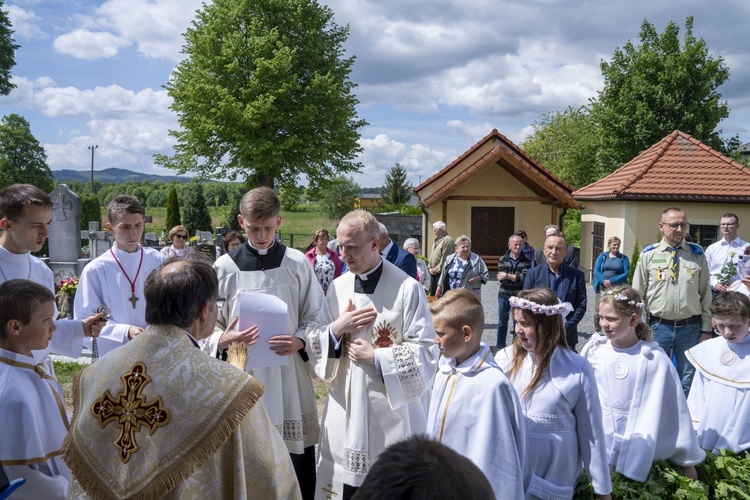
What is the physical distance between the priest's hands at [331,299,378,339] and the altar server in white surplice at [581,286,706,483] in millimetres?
1561

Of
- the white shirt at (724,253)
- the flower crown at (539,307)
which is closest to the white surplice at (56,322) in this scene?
the flower crown at (539,307)

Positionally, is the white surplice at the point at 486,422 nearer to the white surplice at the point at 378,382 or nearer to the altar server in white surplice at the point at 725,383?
the white surplice at the point at 378,382

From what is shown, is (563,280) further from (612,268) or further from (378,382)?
(378,382)

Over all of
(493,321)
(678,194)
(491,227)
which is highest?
(678,194)

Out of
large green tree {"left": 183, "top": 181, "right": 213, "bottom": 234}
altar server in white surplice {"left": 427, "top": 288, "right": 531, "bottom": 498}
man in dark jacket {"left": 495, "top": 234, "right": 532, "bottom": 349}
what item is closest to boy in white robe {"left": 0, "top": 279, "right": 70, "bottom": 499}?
altar server in white surplice {"left": 427, "top": 288, "right": 531, "bottom": 498}

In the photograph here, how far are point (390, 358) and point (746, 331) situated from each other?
2763mm

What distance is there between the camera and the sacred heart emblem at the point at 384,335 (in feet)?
11.2

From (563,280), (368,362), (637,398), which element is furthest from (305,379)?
(563,280)

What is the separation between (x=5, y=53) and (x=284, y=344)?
99.4 feet

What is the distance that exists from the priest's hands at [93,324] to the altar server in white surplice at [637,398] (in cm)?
320

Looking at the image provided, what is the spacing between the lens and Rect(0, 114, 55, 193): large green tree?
46500mm

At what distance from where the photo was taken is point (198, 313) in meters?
2.08

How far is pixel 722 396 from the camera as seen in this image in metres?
4.01

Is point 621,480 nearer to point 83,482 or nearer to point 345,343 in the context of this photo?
point 345,343
